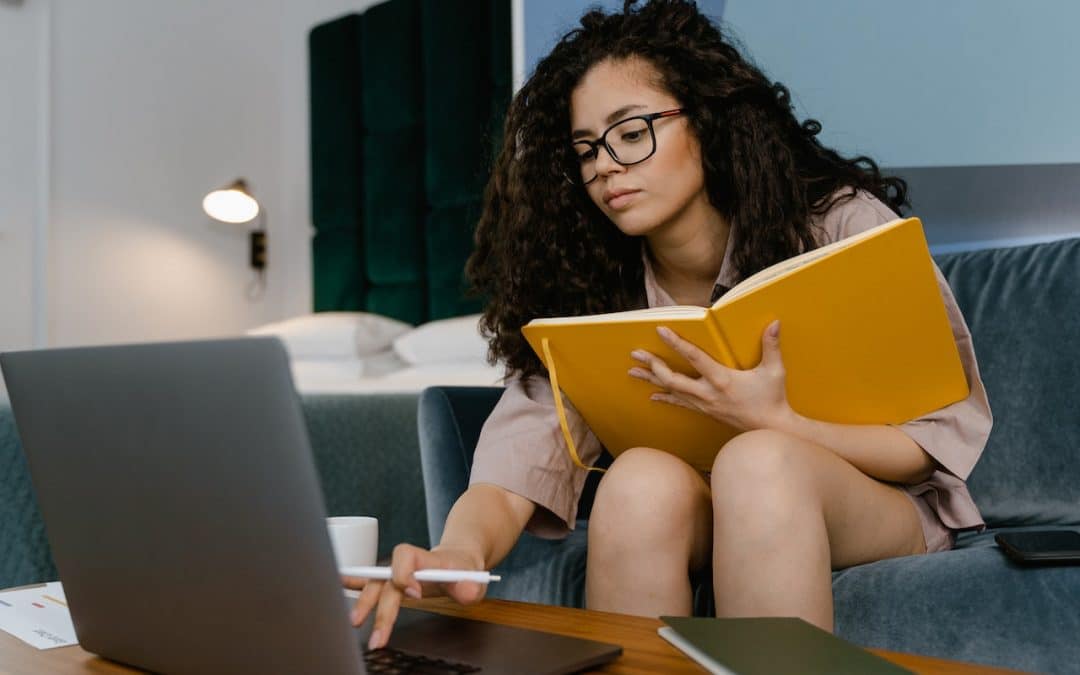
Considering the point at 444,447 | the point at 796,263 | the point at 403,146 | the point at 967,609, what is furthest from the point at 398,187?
the point at 967,609

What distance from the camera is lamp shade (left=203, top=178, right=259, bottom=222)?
355 cm

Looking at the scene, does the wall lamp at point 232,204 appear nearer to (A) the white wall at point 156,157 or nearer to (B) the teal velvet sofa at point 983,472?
(A) the white wall at point 156,157

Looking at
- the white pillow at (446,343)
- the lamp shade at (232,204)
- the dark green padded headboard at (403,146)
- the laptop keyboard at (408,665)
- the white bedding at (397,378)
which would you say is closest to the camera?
the laptop keyboard at (408,665)

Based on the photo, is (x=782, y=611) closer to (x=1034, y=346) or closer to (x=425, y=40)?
(x=1034, y=346)

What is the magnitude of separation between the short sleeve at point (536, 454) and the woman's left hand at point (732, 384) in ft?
0.62

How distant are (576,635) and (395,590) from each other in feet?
0.44

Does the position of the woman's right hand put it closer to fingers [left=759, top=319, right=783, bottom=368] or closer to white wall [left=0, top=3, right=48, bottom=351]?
fingers [left=759, top=319, right=783, bottom=368]

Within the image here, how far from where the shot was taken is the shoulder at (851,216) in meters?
1.20

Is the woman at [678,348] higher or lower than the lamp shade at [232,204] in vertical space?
lower

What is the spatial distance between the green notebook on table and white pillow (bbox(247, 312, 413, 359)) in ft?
8.47

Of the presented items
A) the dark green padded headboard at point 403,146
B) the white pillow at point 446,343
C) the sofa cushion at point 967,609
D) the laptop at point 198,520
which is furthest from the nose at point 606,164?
the dark green padded headboard at point 403,146

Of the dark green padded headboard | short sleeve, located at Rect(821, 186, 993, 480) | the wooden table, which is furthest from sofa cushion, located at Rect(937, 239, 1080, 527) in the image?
the dark green padded headboard

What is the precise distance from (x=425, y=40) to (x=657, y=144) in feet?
6.99

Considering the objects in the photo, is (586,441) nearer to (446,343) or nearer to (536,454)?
(536,454)
